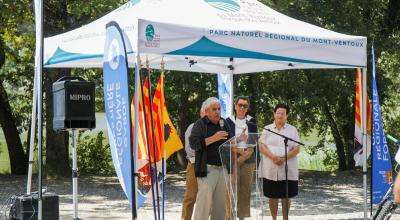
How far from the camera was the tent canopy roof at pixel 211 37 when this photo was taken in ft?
24.9

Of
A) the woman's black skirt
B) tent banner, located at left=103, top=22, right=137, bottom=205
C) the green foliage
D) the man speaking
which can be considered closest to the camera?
tent banner, located at left=103, top=22, right=137, bottom=205

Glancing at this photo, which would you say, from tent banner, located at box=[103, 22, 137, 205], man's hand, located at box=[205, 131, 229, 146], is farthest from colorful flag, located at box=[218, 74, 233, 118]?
tent banner, located at box=[103, 22, 137, 205]

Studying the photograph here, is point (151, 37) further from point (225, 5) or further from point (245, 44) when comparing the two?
point (225, 5)

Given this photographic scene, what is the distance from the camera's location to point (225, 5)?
29.0 ft

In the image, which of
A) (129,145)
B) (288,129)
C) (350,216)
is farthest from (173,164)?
(129,145)

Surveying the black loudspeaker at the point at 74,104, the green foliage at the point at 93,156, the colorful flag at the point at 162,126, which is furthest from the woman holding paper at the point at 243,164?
the green foliage at the point at 93,156

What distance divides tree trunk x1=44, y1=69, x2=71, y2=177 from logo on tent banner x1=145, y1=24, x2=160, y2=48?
12.6 metres

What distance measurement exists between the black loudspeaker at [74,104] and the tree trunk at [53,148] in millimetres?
11609

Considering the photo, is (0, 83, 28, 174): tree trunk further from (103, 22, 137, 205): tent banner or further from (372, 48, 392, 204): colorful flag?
(103, 22, 137, 205): tent banner

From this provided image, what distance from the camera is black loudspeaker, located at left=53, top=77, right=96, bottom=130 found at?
8.04m

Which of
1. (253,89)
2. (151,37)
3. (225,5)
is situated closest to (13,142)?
(253,89)

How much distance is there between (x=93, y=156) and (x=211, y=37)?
17.7m

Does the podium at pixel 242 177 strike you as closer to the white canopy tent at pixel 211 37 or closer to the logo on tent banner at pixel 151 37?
the white canopy tent at pixel 211 37

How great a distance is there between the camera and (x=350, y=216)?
1161 cm
